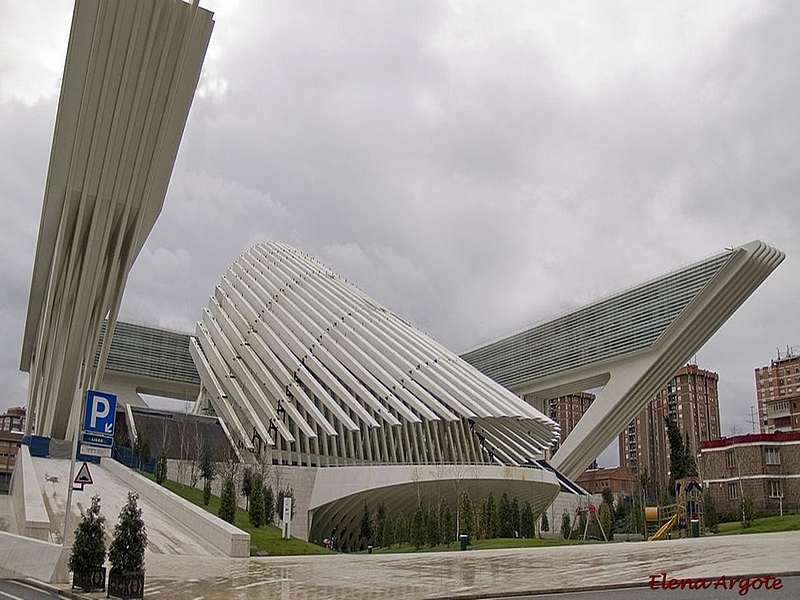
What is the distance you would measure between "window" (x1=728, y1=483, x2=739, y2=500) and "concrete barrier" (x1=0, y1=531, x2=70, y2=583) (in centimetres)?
3776

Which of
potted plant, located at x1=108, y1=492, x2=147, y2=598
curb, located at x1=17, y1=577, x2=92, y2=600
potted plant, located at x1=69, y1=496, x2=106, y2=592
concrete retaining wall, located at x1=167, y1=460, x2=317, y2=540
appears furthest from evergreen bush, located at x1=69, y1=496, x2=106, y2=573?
concrete retaining wall, located at x1=167, y1=460, x2=317, y2=540

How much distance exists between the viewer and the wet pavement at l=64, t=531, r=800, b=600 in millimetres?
12586

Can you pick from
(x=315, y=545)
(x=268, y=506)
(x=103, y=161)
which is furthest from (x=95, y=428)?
(x=268, y=506)

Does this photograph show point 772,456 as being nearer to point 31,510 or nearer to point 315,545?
point 315,545

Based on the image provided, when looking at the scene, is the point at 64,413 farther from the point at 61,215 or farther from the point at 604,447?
the point at 604,447

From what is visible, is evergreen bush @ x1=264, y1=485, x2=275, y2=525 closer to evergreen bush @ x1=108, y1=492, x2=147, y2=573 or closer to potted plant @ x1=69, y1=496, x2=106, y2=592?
potted plant @ x1=69, y1=496, x2=106, y2=592

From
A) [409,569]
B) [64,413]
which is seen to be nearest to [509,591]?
[409,569]

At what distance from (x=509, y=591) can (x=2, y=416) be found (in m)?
119

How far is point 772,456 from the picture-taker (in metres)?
42.2

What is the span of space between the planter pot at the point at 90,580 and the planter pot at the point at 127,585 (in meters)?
0.90

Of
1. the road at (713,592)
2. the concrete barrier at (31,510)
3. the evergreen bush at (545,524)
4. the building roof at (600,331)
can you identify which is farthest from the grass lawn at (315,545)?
the building roof at (600,331)

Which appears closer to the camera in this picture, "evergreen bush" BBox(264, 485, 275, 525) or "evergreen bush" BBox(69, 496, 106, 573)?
"evergreen bush" BBox(69, 496, 106, 573)

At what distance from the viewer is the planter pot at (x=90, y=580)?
1254 cm

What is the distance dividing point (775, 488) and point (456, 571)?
104 feet
